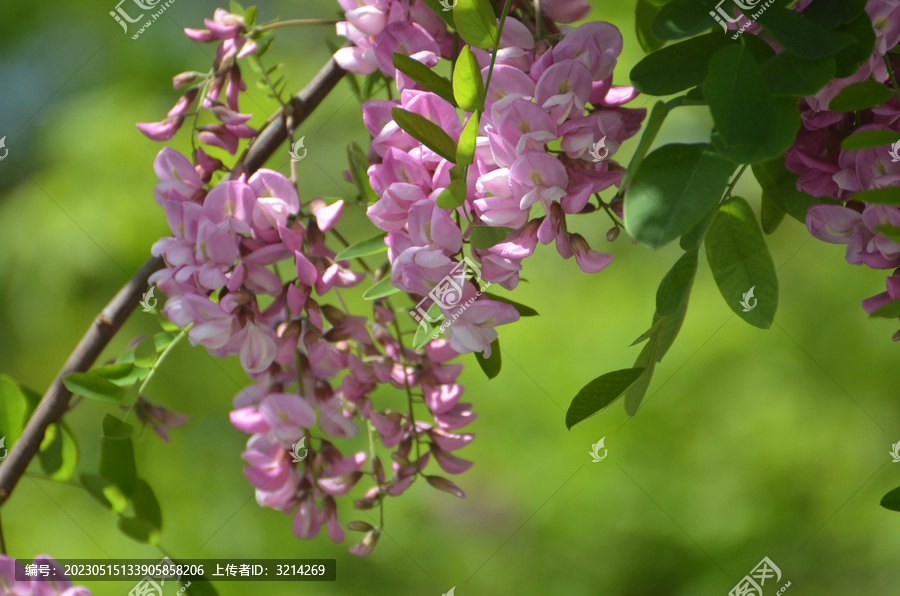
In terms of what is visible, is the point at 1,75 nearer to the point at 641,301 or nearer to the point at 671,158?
the point at 641,301

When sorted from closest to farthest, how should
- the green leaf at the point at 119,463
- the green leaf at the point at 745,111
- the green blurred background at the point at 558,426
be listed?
1. the green leaf at the point at 745,111
2. the green leaf at the point at 119,463
3. the green blurred background at the point at 558,426

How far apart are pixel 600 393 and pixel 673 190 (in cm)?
10

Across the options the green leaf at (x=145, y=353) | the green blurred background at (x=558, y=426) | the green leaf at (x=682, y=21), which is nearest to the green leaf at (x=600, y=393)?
the green leaf at (x=682, y=21)

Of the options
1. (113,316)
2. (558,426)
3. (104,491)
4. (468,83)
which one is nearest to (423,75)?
(468,83)

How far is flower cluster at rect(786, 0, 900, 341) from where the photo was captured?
26 centimetres

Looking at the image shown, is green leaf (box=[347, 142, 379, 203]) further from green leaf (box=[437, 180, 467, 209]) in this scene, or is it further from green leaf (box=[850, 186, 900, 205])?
green leaf (box=[850, 186, 900, 205])

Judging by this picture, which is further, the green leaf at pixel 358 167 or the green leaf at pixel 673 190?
the green leaf at pixel 358 167

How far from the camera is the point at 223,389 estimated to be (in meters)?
1.36

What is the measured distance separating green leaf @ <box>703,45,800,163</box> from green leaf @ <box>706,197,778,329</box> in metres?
0.09

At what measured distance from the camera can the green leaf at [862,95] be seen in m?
0.25

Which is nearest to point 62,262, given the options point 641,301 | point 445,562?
point 445,562

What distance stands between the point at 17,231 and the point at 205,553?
0.79 metres

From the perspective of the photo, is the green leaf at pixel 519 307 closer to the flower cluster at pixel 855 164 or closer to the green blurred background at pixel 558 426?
the flower cluster at pixel 855 164

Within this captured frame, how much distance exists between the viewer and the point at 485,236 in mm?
282
